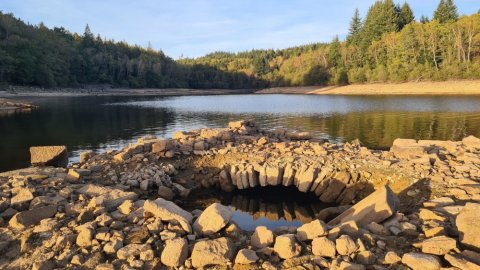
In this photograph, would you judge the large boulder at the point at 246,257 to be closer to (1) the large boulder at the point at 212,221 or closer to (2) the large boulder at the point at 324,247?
(2) the large boulder at the point at 324,247

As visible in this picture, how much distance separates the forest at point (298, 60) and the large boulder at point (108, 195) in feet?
303

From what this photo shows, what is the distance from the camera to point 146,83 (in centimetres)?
15238

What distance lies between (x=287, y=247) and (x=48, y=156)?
45.1 ft

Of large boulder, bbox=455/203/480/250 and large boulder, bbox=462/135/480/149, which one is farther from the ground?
large boulder, bbox=462/135/480/149

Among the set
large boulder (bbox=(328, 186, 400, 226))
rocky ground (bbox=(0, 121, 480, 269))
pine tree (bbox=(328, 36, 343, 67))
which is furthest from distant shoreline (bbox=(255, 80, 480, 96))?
large boulder (bbox=(328, 186, 400, 226))

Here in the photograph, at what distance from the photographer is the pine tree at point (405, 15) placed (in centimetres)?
12625

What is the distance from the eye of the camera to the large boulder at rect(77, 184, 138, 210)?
10.1 m

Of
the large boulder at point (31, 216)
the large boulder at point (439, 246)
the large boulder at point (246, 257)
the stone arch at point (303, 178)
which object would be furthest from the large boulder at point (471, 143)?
the large boulder at point (31, 216)

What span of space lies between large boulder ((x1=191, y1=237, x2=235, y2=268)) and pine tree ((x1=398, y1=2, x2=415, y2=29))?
139 m

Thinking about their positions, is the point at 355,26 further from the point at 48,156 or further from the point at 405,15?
the point at 48,156

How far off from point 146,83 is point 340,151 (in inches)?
5728

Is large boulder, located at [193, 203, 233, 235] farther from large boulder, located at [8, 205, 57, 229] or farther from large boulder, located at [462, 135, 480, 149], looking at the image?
large boulder, located at [462, 135, 480, 149]

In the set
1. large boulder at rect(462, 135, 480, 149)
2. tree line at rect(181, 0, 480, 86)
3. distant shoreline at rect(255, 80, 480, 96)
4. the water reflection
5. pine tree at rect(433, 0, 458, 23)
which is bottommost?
the water reflection

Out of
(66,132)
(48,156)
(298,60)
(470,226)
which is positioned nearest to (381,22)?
(298,60)
